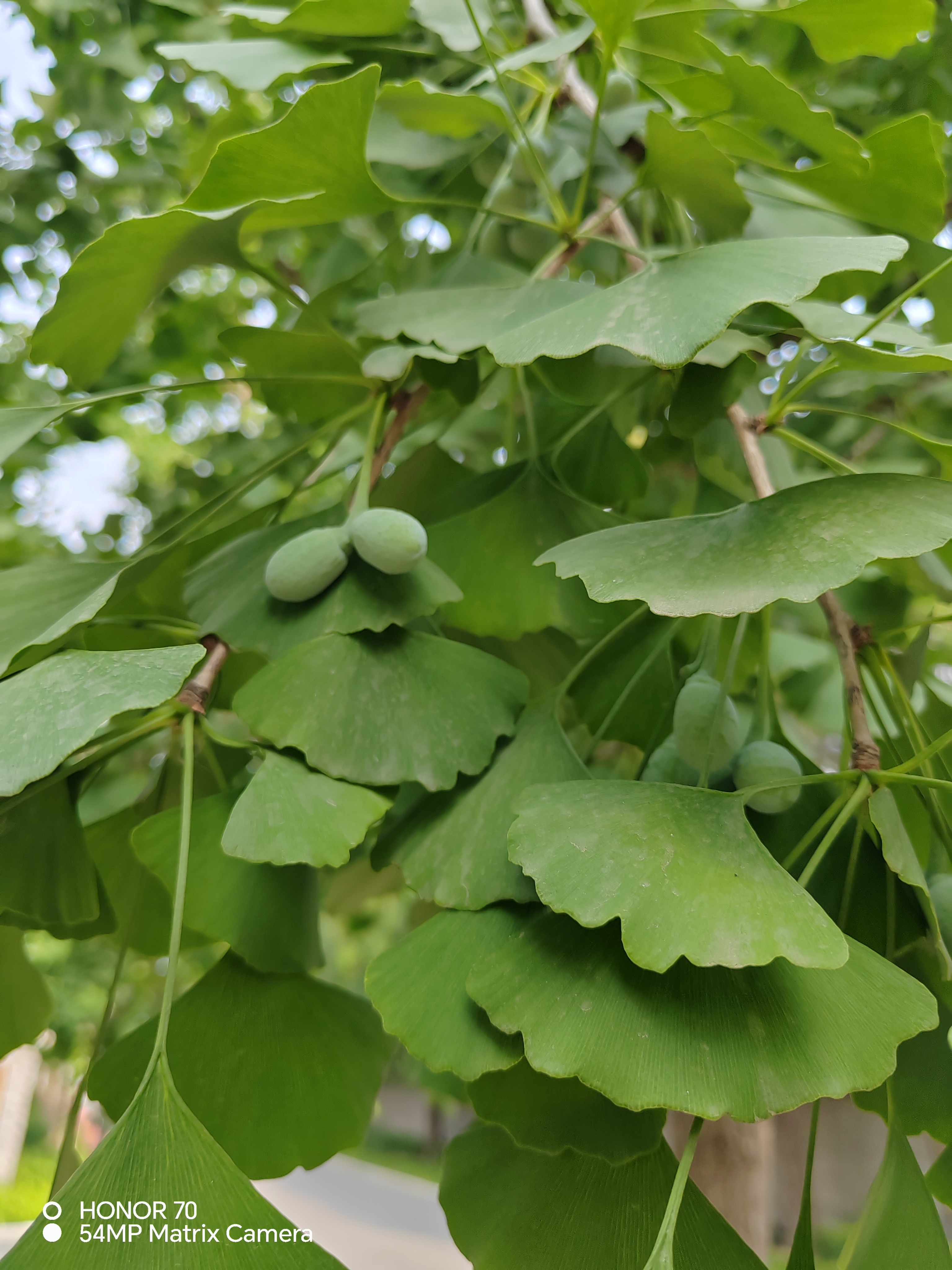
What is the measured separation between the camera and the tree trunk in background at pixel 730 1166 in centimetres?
71

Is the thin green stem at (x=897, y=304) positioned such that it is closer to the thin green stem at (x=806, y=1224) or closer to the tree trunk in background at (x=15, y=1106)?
the thin green stem at (x=806, y=1224)

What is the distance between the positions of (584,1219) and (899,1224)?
0.16m

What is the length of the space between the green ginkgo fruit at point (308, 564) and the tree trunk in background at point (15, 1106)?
589 cm

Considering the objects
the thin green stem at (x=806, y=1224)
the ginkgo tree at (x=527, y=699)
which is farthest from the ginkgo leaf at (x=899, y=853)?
the thin green stem at (x=806, y=1224)

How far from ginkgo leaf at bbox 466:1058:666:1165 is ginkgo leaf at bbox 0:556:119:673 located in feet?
1.05

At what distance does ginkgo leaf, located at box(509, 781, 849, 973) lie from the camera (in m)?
0.36

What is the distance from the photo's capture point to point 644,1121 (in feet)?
1.42

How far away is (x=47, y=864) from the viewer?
19.3 inches

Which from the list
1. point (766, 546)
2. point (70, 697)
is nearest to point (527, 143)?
point (766, 546)

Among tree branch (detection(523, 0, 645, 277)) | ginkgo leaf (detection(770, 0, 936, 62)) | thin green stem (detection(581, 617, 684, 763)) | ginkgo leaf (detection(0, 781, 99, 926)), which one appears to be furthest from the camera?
tree branch (detection(523, 0, 645, 277))

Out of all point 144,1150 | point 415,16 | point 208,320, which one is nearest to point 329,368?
point 415,16

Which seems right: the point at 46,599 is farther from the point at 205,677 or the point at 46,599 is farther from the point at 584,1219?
the point at 584,1219

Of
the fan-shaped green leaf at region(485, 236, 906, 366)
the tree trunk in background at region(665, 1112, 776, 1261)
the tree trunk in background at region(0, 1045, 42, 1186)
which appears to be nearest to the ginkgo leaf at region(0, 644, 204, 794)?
the fan-shaped green leaf at region(485, 236, 906, 366)

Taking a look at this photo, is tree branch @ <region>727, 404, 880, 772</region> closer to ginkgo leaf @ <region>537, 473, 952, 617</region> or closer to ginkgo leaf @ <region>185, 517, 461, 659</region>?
ginkgo leaf @ <region>537, 473, 952, 617</region>
